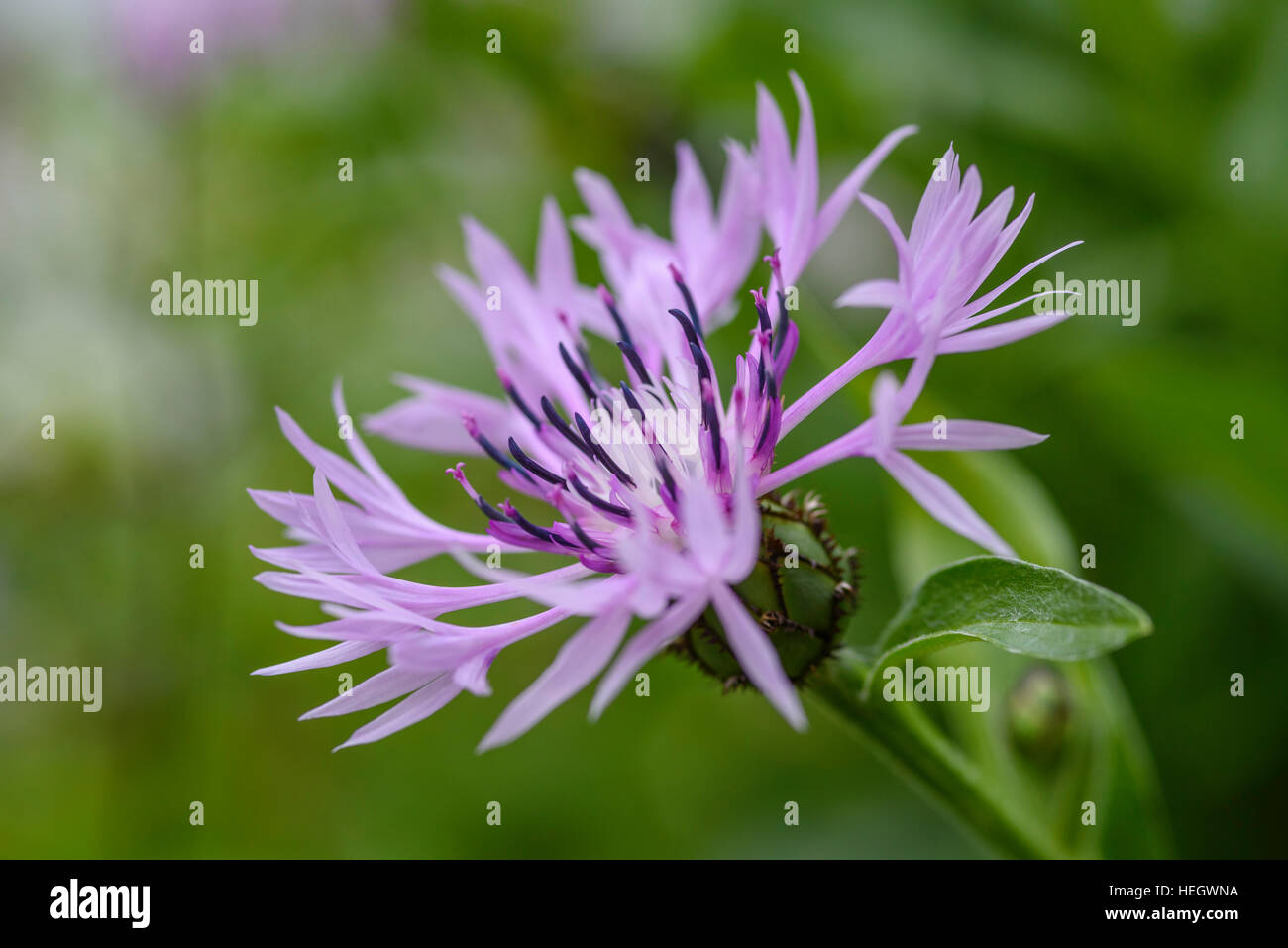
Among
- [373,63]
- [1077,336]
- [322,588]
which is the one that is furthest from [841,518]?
[373,63]

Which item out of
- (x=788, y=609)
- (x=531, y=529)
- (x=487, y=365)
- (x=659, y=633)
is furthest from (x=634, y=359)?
(x=487, y=365)

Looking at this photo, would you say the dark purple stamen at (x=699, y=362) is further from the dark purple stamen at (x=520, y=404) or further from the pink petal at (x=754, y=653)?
the pink petal at (x=754, y=653)

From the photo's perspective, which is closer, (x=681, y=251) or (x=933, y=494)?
(x=933, y=494)

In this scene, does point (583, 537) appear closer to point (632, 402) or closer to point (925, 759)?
point (632, 402)

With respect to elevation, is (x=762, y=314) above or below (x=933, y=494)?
above

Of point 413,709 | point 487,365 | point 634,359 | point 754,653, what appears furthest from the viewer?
point 487,365

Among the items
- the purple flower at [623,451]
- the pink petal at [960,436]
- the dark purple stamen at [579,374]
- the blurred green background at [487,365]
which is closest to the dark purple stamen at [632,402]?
the purple flower at [623,451]
